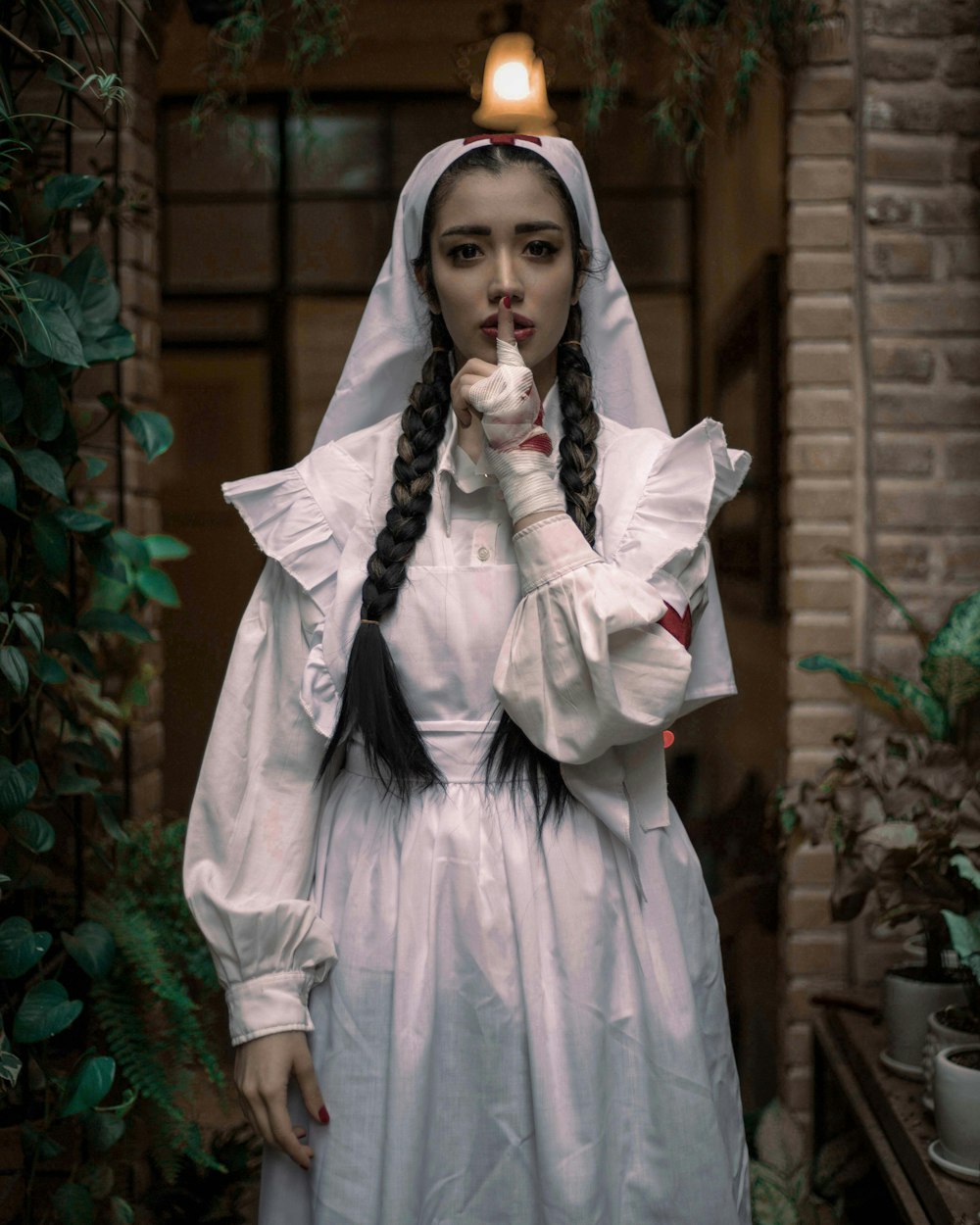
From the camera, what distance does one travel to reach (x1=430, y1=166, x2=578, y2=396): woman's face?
1.37m

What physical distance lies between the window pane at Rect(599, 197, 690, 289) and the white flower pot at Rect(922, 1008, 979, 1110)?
292 cm

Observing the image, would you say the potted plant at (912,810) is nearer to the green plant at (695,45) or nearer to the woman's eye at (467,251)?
the green plant at (695,45)

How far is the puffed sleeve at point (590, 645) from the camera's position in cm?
123

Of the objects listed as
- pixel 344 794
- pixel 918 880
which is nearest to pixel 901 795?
pixel 918 880

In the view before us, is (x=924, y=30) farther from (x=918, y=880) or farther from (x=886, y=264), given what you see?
(x=918, y=880)

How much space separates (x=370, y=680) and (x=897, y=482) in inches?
57.5

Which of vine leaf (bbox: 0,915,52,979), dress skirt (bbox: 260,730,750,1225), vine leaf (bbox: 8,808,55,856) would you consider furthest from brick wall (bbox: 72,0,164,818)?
dress skirt (bbox: 260,730,750,1225)

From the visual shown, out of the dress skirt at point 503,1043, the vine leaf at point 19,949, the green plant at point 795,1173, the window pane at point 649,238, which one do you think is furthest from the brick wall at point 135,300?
the window pane at point 649,238

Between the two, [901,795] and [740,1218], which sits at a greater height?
[901,795]

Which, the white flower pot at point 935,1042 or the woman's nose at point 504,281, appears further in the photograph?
the white flower pot at point 935,1042

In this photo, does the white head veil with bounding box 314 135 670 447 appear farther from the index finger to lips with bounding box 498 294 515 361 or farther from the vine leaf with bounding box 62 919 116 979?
the vine leaf with bounding box 62 919 116 979

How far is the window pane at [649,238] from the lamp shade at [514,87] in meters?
1.37

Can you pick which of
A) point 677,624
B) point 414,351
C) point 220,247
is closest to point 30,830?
point 414,351

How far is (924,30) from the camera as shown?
2330 mm
